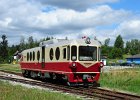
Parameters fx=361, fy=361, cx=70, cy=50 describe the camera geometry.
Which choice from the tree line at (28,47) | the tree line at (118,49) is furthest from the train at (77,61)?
the tree line at (118,49)

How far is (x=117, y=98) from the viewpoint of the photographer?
16.5m

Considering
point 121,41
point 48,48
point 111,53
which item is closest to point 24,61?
point 48,48

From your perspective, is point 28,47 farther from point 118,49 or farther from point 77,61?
point 77,61

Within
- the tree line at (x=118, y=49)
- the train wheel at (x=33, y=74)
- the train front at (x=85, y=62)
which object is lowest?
the train wheel at (x=33, y=74)

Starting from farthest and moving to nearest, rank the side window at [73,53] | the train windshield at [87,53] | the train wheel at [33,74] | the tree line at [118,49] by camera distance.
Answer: the tree line at [118,49] → the train wheel at [33,74] → the train windshield at [87,53] → the side window at [73,53]

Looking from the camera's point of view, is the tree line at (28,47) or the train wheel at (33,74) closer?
the train wheel at (33,74)

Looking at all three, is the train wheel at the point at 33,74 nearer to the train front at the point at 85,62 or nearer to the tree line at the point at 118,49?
the train front at the point at 85,62

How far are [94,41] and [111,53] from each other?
406 ft

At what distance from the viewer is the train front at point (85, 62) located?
22.0m

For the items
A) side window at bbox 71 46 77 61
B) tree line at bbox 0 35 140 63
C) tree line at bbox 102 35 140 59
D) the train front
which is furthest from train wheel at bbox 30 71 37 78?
tree line at bbox 102 35 140 59

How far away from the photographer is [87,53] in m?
22.6

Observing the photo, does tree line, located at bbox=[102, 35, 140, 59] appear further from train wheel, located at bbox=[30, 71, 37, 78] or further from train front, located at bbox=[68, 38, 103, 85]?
train front, located at bbox=[68, 38, 103, 85]

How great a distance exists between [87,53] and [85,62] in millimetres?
681

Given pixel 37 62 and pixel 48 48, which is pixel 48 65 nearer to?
pixel 48 48
